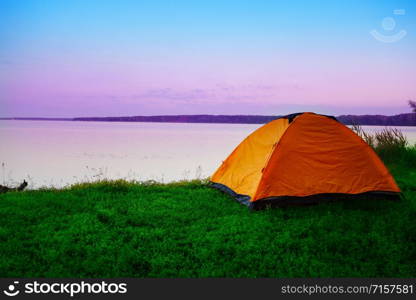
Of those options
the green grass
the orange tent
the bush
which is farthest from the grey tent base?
the bush

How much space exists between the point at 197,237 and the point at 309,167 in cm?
314

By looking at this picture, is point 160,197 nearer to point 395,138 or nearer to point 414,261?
point 414,261

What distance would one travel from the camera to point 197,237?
566 centimetres

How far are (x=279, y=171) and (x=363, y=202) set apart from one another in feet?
6.52

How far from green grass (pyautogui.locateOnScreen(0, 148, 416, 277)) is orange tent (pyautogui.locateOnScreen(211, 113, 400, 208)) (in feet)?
1.02

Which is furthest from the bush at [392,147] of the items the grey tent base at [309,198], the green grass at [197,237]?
the green grass at [197,237]

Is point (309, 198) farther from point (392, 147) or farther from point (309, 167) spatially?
point (392, 147)

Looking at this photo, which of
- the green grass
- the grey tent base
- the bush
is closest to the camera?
the green grass

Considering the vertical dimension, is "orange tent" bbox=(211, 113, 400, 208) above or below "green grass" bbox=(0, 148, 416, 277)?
above

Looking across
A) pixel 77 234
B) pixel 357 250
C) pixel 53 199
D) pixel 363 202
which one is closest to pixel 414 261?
pixel 357 250

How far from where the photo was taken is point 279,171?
728cm

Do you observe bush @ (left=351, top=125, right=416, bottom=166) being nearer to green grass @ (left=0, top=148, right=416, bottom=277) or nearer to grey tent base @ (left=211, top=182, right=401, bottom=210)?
grey tent base @ (left=211, top=182, right=401, bottom=210)

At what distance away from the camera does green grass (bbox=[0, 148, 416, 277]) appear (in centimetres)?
457

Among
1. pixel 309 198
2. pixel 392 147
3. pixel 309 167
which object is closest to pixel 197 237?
pixel 309 198
